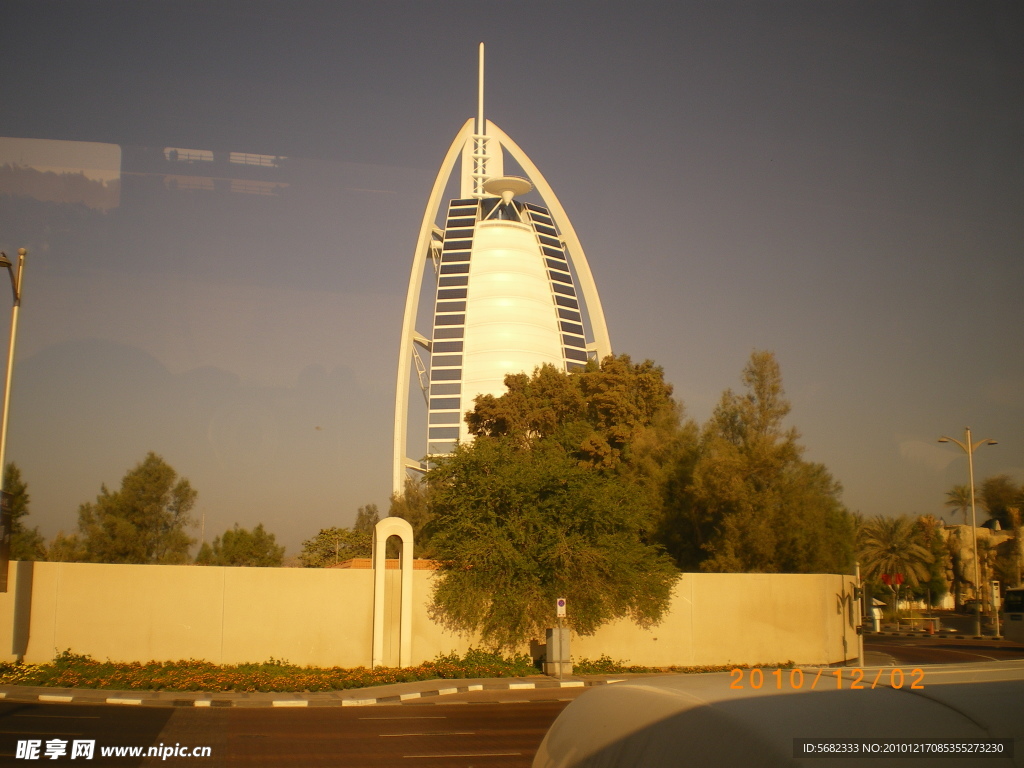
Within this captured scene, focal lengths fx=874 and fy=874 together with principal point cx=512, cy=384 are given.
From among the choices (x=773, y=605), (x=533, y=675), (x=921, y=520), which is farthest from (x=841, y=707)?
(x=921, y=520)

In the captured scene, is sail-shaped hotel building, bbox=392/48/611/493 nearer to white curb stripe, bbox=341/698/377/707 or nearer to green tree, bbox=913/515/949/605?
green tree, bbox=913/515/949/605

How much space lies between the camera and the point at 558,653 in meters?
20.4

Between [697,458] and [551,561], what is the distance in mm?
11882

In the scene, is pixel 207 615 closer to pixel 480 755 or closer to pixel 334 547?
pixel 480 755

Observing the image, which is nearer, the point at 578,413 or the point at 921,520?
the point at 578,413

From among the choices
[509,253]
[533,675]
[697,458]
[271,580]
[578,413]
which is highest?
[509,253]

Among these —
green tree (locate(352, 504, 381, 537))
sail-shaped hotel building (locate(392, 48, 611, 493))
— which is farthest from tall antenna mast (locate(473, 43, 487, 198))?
green tree (locate(352, 504, 381, 537))

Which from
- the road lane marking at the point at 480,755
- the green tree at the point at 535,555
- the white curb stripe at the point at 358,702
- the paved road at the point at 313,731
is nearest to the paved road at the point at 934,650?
the green tree at the point at 535,555

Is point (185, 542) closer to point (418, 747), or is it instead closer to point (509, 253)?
point (418, 747)

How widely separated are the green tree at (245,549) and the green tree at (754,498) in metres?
31.7

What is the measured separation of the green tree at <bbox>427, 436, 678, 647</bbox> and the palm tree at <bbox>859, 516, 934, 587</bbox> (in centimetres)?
3200

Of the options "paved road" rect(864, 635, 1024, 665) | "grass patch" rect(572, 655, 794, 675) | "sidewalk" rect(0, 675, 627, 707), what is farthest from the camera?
"paved road" rect(864, 635, 1024, 665)

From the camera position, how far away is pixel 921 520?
197 feet

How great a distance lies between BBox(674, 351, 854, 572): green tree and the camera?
92.1ft
